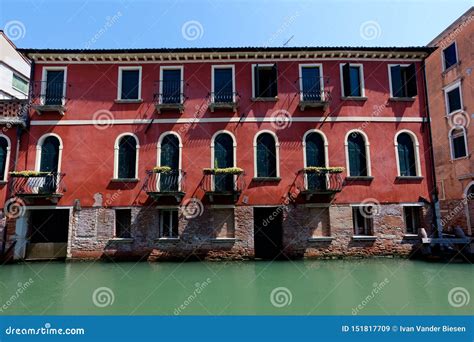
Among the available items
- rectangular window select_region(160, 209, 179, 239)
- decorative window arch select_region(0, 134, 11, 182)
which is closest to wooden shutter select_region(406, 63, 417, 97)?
rectangular window select_region(160, 209, 179, 239)

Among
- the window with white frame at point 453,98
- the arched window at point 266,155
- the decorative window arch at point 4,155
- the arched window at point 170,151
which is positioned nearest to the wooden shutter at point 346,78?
the arched window at point 266,155

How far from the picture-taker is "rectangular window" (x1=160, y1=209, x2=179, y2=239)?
43.8ft

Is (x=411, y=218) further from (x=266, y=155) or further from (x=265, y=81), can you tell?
(x=265, y=81)

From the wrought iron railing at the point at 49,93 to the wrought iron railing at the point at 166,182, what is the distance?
555cm

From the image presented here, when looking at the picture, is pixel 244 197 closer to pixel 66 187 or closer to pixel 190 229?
pixel 190 229

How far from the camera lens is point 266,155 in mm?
13797

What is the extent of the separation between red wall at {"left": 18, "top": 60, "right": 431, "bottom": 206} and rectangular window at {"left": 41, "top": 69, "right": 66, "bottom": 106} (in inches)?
14.5

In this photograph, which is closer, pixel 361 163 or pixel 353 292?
pixel 353 292

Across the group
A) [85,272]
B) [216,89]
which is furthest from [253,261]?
[216,89]

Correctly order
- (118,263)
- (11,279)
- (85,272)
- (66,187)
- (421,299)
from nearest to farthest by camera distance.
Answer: (421,299) → (11,279) → (85,272) → (118,263) → (66,187)

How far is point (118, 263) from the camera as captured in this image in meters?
12.5

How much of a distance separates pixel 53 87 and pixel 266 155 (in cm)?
1039

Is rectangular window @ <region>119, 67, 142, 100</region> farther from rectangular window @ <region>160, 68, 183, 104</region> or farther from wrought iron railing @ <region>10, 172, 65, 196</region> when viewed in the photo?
wrought iron railing @ <region>10, 172, 65, 196</region>

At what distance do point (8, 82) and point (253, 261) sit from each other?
728 inches
